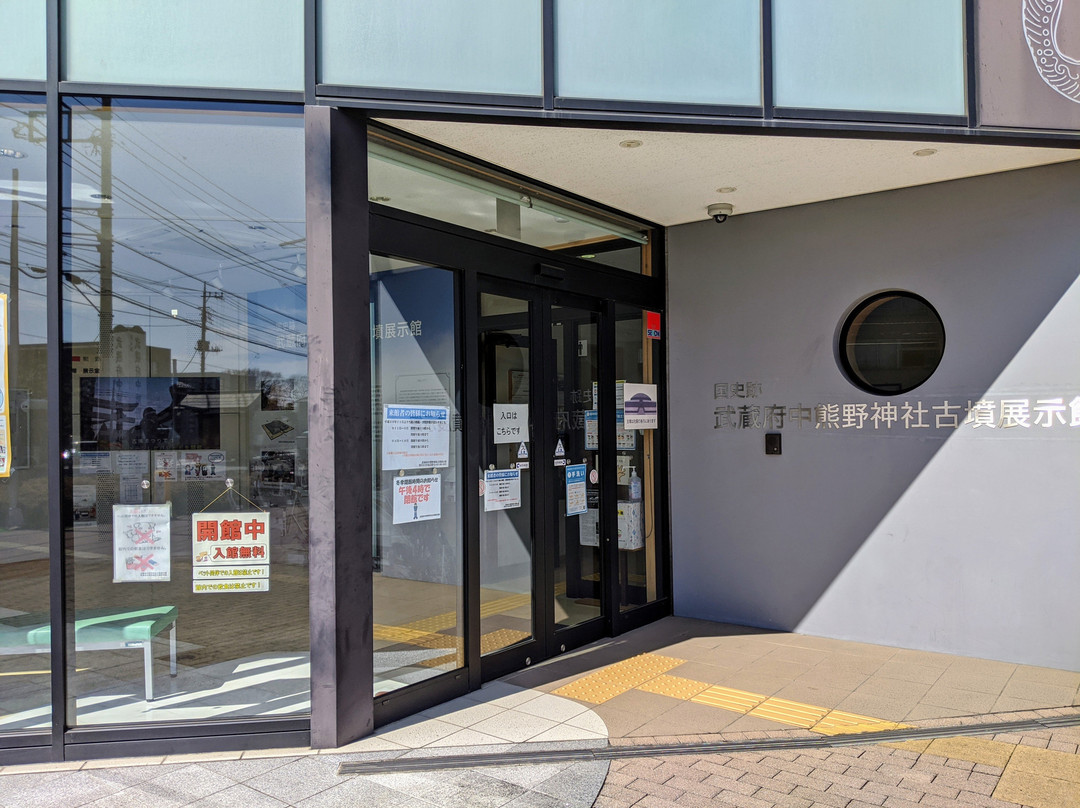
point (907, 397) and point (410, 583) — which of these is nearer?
point (410, 583)

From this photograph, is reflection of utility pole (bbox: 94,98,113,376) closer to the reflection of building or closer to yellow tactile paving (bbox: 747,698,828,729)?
the reflection of building

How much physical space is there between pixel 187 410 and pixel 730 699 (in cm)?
353

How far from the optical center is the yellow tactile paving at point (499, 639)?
211 inches

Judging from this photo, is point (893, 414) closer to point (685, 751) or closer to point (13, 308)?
point (685, 751)

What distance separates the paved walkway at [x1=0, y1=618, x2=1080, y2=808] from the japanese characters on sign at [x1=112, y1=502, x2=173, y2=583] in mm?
914

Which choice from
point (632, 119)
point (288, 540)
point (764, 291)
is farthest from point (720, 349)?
point (288, 540)

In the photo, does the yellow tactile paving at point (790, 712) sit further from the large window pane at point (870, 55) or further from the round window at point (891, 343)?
the large window pane at point (870, 55)

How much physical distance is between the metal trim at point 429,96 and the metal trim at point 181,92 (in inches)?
7.5

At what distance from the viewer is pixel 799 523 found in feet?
21.2

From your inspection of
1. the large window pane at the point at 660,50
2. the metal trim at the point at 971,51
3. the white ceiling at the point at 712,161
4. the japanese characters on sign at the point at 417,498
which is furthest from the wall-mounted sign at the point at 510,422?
the metal trim at the point at 971,51

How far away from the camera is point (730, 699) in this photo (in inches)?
198

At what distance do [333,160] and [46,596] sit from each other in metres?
2.63

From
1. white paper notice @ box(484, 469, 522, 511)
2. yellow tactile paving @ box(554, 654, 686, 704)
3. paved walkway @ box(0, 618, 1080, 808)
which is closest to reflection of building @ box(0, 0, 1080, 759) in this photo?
white paper notice @ box(484, 469, 522, 511)

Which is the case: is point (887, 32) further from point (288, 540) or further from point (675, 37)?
point (288, 540)
